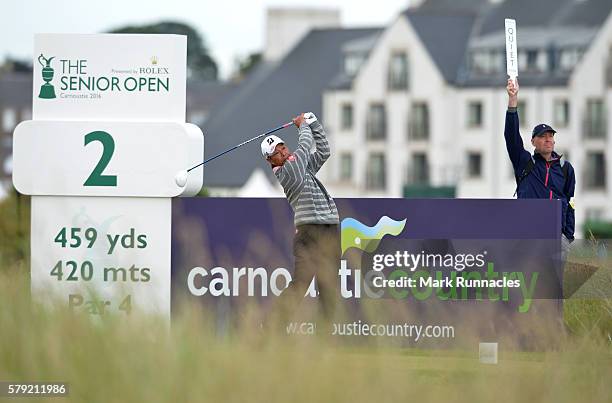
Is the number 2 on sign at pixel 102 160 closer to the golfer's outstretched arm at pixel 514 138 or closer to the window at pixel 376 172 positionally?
the golfer's outstretched arm at pixel 514 138

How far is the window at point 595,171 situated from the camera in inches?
2906

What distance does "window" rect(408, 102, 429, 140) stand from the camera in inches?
3071

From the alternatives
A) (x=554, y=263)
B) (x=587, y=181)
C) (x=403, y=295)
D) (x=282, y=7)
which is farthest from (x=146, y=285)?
(x=282, y=7)

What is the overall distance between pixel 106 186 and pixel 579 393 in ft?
20.9

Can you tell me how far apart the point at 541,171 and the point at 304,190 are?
2.18m

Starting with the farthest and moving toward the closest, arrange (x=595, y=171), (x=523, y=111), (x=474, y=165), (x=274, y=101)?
(x=274, y=101), (x=474, y=165), (x=595, y=171), (x=523, y=111)

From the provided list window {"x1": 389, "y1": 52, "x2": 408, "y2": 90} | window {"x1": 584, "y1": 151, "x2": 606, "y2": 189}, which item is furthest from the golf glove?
window {"x1": 389, "y1": 52, "x2": 408, "y2": 90}

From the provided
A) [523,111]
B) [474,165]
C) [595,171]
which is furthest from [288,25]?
[595,171]

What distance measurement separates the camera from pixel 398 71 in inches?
3093

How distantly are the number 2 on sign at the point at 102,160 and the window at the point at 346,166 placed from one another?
222 ft

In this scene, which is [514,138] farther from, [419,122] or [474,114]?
[419,122]

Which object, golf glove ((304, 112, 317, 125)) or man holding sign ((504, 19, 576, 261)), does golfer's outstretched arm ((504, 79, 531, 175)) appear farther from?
golf glove ((304, 112, 317, 125))

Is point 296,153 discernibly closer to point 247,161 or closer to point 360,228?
point 360,228

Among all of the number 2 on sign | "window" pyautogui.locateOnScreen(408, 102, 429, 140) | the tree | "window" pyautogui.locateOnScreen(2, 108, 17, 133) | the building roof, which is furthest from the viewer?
the tree
